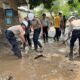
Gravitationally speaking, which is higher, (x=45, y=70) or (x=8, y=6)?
(x=8, y=6)

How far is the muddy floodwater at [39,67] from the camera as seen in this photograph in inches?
404

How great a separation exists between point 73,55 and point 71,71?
116 inches

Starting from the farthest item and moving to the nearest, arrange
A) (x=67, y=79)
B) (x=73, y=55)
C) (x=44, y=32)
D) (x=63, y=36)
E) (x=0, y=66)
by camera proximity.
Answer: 1. (x=63, y=36)
2. (x=44, y=32)
3. (x=73, y=55)
4. (x=0, y=66)
5. (x=67, y=79)

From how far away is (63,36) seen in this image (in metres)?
22.1

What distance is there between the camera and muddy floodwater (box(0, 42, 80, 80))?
10.3 m

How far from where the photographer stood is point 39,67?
1170 centimetres

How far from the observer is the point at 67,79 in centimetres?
990

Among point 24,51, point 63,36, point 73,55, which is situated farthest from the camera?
point 63,36

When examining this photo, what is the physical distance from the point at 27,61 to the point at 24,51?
8.44 feet

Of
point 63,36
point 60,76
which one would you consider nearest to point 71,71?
point 60,76

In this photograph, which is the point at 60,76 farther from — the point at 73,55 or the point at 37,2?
the point at 37,2

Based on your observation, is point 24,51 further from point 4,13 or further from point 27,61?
point 4,13

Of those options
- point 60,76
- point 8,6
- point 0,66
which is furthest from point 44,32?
point 60,76

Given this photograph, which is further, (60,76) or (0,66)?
(0,66)
